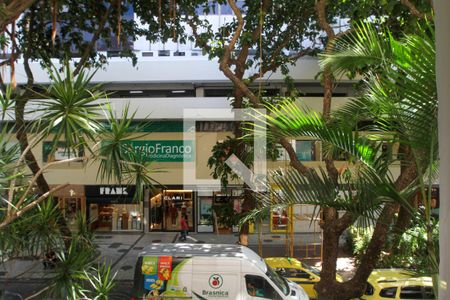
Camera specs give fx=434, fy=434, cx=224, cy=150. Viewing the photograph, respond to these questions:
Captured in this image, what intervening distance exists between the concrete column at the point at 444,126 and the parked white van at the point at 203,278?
632 cm

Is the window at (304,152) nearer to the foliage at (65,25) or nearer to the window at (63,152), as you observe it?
the foliage at (65,25)

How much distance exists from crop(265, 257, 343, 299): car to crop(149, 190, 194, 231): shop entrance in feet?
25.2

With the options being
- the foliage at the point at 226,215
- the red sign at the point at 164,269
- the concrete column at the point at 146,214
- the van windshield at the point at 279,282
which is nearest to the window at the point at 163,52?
the concrete column at the point at 146,214

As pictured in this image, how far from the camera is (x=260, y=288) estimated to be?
7.70m

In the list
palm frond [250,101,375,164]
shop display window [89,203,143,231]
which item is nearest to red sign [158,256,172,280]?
palm frond [250,101,375,164]

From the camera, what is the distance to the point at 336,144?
10.4ft

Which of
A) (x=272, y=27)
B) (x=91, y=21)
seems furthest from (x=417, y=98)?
(x=91, y=21)

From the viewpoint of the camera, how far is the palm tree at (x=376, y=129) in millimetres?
2594

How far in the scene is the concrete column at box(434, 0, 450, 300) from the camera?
4.93 ft

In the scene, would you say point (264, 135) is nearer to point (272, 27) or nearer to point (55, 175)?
→ point (272, 27)

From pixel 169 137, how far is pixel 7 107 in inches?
473

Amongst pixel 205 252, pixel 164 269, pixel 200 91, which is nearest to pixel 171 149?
pixel 200 91

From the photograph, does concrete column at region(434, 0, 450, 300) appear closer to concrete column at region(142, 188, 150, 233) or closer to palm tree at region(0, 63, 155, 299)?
palm tree at region(0, 63, 155, 299)

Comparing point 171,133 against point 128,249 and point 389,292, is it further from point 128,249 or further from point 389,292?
point 389,292
